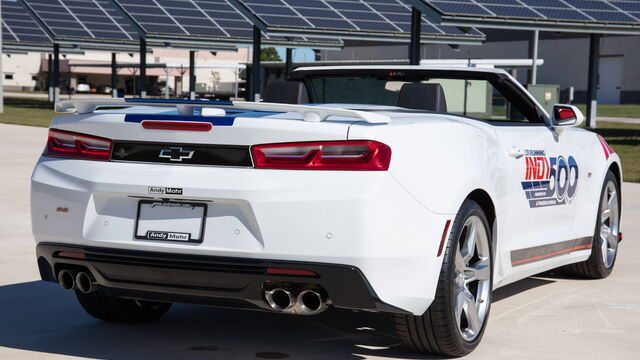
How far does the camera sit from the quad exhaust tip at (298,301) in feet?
14.5

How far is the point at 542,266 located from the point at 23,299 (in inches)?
124

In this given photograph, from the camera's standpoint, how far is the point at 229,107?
4.68 m

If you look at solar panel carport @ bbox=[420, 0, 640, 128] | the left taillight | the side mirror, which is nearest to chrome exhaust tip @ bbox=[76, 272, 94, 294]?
the left taillight

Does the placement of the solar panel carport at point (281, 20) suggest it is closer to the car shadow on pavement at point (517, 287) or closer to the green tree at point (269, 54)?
the car shadow on pavement at point (517, 287)

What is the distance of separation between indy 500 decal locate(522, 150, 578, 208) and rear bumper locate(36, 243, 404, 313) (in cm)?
178

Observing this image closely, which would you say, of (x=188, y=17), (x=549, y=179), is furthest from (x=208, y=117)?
(x=188, y=17)

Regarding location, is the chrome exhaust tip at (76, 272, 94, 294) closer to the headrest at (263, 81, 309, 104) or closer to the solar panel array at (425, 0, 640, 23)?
the headrest at (263, 81, 309, 104)

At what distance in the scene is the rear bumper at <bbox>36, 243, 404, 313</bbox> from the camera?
14.2 feet

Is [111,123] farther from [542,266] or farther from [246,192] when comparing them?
[542,266]

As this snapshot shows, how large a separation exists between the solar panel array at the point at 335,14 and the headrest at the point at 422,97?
21.4 metres

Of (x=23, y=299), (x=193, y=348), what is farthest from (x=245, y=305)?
(x=23, y=299)

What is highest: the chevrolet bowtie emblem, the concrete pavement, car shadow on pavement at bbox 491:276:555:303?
the chevrolet bowtie emblem

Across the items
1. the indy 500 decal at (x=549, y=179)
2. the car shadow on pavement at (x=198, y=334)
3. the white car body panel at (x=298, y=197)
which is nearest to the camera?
the white car body panel at (x=298, y=197)

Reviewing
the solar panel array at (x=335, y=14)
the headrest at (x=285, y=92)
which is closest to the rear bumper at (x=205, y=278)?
the headrest at (x=285, y=92)
